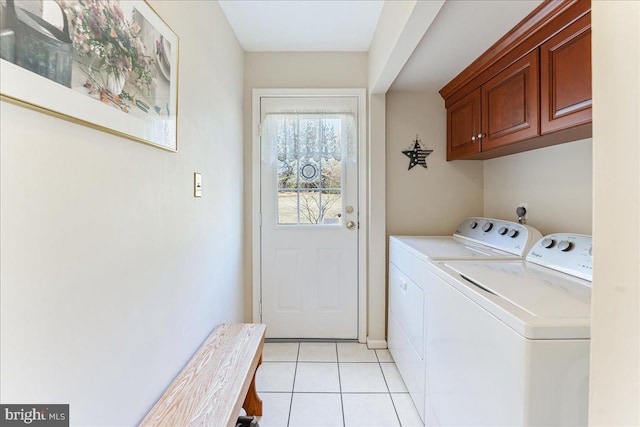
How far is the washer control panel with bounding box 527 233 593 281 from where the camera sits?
4.14 feet

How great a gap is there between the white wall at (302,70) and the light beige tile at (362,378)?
211 centimetres

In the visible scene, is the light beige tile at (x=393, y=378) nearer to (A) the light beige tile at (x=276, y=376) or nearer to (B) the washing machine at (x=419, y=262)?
(B) the washing machine at (x=419, y=262)

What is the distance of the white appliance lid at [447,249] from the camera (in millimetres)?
1686

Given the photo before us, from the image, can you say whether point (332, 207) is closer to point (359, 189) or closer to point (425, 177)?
point (359, 189)

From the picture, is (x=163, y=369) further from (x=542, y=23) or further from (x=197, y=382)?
(x=542, y=23)

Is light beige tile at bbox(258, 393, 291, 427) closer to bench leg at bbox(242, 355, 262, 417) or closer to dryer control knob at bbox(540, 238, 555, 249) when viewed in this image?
bench leg at bbox(242, 355, 262, 417)

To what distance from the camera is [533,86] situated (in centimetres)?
155

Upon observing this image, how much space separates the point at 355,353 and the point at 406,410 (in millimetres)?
695

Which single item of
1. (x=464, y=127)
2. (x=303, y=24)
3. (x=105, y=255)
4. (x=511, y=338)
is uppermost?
(x=303, y=24)

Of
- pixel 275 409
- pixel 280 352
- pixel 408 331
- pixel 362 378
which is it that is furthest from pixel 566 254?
pixel 280 352

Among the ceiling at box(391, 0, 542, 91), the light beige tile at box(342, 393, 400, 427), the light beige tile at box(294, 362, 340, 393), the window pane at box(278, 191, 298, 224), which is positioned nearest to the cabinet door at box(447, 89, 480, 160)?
the ceiling at box(391, 0, 542, 91)

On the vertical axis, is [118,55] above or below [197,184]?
above

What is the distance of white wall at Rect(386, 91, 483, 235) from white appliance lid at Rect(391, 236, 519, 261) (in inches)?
10.1

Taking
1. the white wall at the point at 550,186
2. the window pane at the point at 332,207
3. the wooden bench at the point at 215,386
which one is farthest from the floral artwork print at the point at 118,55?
the white wall at the point at 550,186
